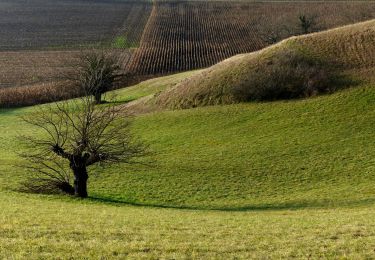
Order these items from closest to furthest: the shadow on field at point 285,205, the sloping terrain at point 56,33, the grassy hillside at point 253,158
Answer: the shadow on field at point 285,205 < the grassy hillside at point 253,158 < the sloping terrain at point 56,33

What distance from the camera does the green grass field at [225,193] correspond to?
1466 centimetres

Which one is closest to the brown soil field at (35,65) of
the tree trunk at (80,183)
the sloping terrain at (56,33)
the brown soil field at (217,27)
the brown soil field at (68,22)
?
the sloping terrain at (56,33)

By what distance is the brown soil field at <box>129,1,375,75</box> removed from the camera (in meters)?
90.0

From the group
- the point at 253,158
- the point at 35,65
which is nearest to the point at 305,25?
the point at 35,65

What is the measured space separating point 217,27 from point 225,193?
290ft

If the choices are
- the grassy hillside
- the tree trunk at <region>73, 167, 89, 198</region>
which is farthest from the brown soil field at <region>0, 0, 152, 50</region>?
the tree trunk at <region>73, 167, 89, 198</region>

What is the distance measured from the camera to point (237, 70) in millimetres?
54156

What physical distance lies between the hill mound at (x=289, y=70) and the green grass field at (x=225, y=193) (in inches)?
95.9

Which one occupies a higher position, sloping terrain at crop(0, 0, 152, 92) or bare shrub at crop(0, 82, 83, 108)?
sloping terrain at crop(0, 0, 152, 92)

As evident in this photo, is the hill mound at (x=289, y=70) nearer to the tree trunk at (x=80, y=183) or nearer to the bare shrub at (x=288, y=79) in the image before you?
the bare shrub at (x=288, y=79)

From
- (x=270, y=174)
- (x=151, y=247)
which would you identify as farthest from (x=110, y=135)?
(x=151, y=247)

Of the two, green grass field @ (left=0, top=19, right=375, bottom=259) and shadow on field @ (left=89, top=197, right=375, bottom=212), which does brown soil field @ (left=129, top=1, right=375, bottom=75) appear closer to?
green grass field @ (left=0, top=19, right=375, bottom=259)

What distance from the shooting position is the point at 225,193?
31.1 m

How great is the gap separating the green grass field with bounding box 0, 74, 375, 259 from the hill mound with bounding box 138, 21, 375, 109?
2435 mm
